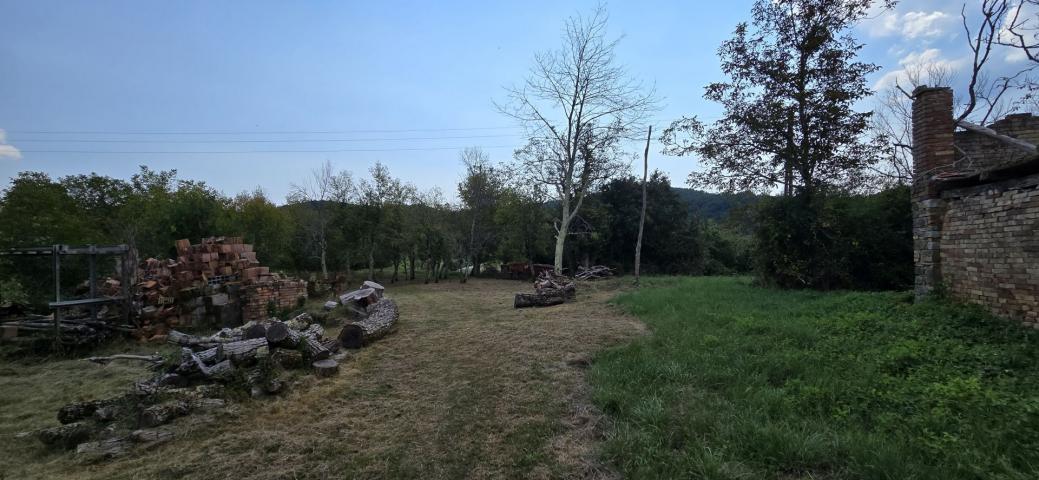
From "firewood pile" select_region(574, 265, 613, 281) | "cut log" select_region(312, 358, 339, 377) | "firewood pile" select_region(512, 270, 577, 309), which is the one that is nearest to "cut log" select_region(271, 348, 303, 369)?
"cut log" select_region(312, 358, 339, 377)

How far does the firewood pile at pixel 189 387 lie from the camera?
3.81 meters

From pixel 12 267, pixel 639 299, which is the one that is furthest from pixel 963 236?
pixel 12 267

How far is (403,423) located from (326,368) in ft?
7.05

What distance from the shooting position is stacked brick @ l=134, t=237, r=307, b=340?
31.6 feet

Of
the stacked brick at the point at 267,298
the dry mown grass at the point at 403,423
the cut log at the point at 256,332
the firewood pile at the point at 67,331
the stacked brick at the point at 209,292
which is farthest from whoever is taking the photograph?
the stacked brick at the point at 267,298

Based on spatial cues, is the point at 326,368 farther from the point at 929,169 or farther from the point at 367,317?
the point at 929,169

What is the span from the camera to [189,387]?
5.00 meters

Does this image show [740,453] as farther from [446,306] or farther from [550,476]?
[446,306]

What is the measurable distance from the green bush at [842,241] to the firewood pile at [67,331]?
48.6 ft

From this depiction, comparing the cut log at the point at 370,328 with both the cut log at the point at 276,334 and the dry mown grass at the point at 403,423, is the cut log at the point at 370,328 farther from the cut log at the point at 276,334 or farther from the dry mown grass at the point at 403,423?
the cut log at the point at 276,334

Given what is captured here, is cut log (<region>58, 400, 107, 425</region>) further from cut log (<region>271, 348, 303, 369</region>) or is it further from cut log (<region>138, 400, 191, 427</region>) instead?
Result: cut log (<region>271, 348, 303, 369</region>)

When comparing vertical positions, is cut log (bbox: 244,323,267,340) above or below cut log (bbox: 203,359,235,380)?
above

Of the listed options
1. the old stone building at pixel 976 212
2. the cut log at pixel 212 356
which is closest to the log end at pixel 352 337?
the cut log at pixel 212 356

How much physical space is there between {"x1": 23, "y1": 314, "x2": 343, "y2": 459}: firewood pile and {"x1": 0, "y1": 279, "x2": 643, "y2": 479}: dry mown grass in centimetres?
19
